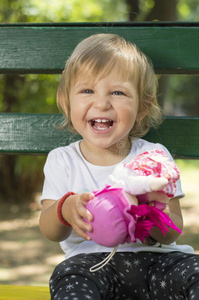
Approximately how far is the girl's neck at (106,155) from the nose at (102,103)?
0.25 metres

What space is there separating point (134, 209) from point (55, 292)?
1.43 ft

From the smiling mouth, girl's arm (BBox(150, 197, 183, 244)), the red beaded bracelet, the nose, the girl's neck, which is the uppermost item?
the nose

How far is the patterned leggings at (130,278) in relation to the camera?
67.3 inches

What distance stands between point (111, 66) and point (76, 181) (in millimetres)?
502

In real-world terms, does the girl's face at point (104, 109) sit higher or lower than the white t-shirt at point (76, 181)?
higher

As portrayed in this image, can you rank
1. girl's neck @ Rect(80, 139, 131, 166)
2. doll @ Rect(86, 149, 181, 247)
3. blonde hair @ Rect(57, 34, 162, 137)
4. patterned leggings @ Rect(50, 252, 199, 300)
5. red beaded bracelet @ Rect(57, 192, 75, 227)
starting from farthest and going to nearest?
girl's neck @ Rect(80, 139, 131, 166), blonde hair @ Rect(57, 34, 162, 137), red beaded bracelet @ Rect(57, 192, 75, 227), patterned leggings @ Rect(50, 252, 199, 300), doll @ Rect(86, 149, 181, 247)

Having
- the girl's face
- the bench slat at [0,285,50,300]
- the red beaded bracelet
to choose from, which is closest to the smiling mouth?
the girl's face

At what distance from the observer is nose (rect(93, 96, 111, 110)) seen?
1.99 metres

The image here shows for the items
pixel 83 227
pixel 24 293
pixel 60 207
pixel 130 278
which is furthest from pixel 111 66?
pixel 24 293

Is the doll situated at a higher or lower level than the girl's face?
lower

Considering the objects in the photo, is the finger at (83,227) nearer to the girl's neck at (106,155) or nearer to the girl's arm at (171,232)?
the girl's arm at (171,232)

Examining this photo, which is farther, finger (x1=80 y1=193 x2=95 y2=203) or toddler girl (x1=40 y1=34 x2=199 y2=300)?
toddler girl (x1=40 y1=34 x2=199 y2=300)

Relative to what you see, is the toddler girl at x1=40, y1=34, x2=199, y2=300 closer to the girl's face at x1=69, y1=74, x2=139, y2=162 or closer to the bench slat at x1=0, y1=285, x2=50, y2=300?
the girl's face at x1=69, y1=74, x2=139, y2=162

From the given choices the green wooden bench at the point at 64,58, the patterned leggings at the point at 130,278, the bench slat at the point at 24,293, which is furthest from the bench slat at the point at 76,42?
the bench slat at the point at 24,293
